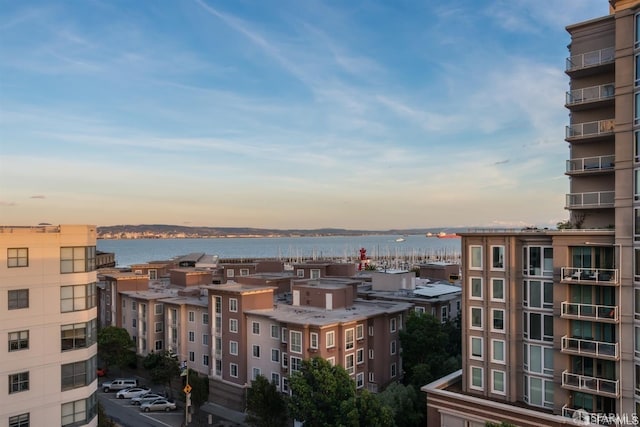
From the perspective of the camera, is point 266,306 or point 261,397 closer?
point 261,397

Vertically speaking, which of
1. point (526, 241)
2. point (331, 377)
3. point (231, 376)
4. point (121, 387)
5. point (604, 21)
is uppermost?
point (604, 21)

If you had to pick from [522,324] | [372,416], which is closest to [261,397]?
[372,416]

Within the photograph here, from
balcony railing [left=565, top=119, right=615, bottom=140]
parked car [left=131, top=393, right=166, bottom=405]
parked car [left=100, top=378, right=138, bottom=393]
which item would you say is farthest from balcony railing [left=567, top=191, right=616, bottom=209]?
parked car [left=100, top=378, right=138, bottom=393]

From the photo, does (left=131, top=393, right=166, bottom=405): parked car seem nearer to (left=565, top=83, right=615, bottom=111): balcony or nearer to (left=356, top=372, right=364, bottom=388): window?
(left=356, top=372, right=364, bottom=388): window

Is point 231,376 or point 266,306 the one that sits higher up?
point 266,306

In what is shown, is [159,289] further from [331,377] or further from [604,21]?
[604,21]

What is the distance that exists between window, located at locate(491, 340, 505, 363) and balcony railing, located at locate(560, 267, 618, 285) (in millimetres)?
6749

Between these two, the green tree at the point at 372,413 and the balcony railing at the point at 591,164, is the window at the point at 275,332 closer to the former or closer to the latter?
the green tree at the point at 372,413

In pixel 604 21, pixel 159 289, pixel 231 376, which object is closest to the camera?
pixel 604 21

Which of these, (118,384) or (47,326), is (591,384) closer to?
(47,326)

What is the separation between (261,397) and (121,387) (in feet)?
80.6

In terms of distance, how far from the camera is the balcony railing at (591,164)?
100.0ft

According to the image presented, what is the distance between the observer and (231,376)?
1887 inches

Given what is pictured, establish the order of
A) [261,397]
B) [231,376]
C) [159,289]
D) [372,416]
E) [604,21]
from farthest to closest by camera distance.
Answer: [159,289], [231,376], [261,397], [372,416], [604,21]
